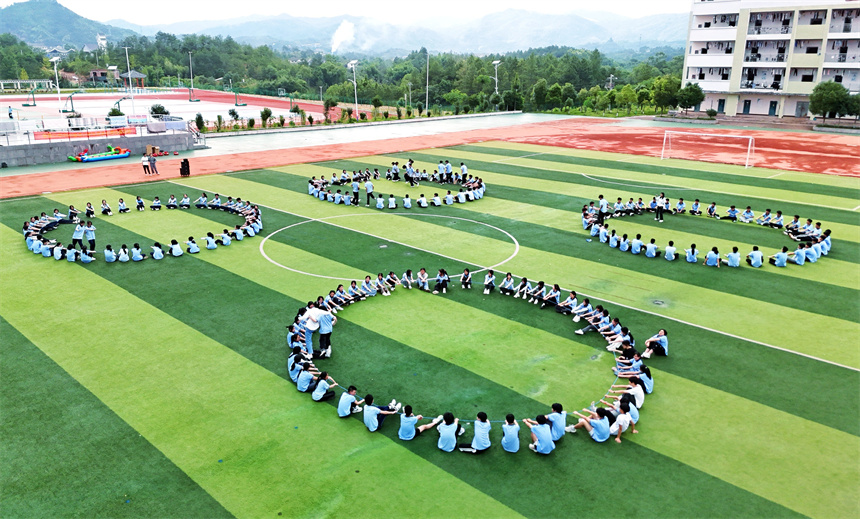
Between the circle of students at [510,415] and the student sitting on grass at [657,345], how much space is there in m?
0.03

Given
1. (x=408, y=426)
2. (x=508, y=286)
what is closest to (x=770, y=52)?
(x=508, y=286)

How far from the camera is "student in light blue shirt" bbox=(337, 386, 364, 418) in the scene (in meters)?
14.0

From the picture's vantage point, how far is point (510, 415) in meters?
12.8

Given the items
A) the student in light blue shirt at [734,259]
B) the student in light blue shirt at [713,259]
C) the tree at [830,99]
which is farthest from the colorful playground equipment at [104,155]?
the tree at [830,99]

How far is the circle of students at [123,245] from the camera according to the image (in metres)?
24.7

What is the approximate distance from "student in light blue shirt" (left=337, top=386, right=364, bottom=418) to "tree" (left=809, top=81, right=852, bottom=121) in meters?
76.4

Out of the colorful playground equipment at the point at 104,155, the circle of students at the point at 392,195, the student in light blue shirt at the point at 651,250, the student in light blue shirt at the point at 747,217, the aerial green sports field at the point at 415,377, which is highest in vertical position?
the colorful playground equipment at the point at 104,155

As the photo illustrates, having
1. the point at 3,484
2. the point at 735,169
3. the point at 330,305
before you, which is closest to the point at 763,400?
the point at 330,305

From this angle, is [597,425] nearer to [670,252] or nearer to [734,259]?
→ [670,252]

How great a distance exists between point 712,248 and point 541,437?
52.9 ft

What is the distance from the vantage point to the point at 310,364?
15.7 meters

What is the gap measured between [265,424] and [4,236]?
72.6ft

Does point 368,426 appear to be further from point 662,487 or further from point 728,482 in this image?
point 728,482

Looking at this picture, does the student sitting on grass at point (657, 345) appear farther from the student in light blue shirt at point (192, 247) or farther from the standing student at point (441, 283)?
the student in light blue shirt at point (192, 247)
